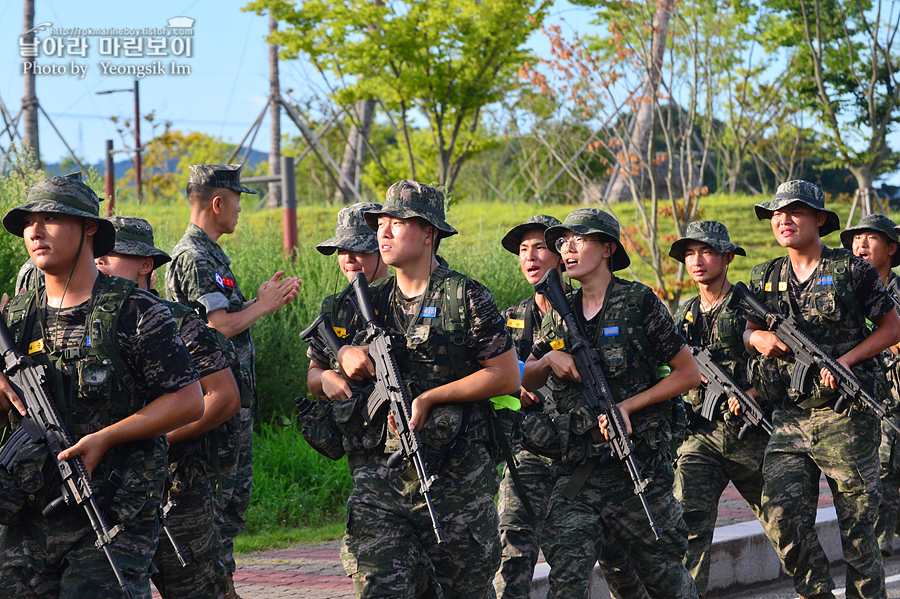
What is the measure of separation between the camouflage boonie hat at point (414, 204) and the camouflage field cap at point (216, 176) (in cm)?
165

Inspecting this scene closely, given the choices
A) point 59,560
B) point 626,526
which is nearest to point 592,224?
point 626,526

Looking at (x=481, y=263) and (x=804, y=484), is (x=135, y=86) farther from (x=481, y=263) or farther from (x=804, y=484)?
(x=804, y=484)

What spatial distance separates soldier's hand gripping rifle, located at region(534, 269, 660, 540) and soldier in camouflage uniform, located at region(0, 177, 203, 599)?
198 centimetres

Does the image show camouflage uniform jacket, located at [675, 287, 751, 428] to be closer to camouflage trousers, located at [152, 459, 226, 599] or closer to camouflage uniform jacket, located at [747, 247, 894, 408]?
camouflage uniform jacket, located at [747, 247, 894, 408]

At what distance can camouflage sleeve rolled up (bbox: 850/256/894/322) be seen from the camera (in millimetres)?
5660

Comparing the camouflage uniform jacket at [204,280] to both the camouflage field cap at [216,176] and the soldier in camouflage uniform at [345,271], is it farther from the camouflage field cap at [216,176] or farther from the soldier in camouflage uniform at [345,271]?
the soldier in camouflage uniform at [345,271]

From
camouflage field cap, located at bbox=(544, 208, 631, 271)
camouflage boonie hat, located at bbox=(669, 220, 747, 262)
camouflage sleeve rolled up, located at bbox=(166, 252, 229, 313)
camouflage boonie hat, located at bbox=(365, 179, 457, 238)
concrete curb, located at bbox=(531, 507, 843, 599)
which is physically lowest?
concrete curb, located at bbox=(531, 507, 843, 599)

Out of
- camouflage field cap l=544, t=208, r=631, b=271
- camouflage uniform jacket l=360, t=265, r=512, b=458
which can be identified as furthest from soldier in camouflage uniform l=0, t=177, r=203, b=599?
camouflage field cap l=544, t=208, r=631, b=271

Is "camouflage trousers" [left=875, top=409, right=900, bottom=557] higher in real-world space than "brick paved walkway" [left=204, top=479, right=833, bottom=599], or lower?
higher

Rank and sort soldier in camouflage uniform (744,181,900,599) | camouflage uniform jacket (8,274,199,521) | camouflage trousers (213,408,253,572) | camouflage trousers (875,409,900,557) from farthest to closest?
camouflage trousers (875,409,900,557)
soldier in camouflage uniform (744,181,900,599)
camouflage trousers (213,408,253,572)
camouflage uniform jacket (8,274,199,521)

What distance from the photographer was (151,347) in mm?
3301

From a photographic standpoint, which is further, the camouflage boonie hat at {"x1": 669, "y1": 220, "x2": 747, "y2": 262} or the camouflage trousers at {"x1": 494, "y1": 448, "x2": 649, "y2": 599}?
the camouflage boonie hat at {"x1": 669, "y1": 220, "x2": 747, "y2": 262}

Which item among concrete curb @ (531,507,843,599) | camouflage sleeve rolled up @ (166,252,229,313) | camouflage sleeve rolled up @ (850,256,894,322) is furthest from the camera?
concrete curb @ (531,507,843,599)

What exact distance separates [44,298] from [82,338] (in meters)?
0.23
